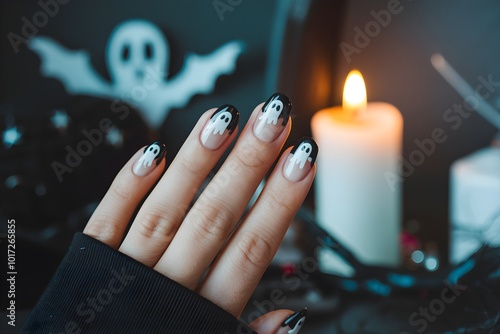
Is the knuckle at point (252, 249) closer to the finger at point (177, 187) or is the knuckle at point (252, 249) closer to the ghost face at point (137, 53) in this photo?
the finger at point (177, 187)

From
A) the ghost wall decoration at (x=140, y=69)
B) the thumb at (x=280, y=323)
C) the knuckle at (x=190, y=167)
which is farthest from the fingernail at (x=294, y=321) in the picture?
the ghost wall decoration at (x=140, y=69)

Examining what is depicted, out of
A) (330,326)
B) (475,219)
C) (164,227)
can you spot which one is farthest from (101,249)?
(475,219)

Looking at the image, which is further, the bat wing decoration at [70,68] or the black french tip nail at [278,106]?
the bat wing decoration at [70,68]

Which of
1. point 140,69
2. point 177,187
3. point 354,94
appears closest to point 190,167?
point 177,187

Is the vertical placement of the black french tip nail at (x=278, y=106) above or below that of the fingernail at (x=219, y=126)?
above

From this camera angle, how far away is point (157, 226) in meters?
0.34

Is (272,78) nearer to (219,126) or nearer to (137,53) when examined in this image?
(137,53)

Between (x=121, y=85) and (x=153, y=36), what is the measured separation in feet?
0.23

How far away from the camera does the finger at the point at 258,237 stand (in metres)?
0.33

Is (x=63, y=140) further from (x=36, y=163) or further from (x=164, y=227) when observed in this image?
(x=164, y=227)

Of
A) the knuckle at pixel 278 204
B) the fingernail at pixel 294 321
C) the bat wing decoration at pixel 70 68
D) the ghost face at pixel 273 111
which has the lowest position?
the fingernail at pixel 294 321

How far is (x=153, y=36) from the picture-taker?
2.05 ft

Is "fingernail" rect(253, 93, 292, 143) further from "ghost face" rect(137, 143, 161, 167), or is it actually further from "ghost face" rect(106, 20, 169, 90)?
"ghost face" rect(106, 20, 169, 90)

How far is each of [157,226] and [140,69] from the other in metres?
0.33
